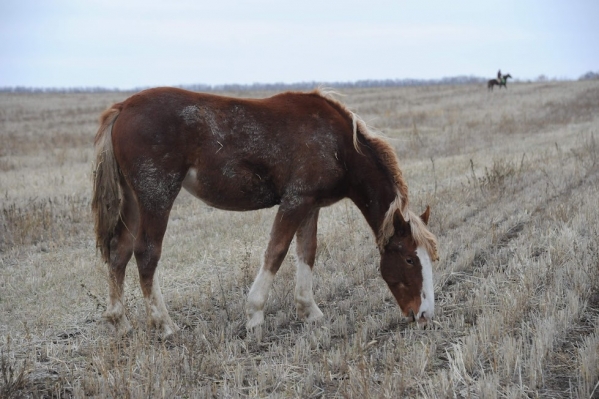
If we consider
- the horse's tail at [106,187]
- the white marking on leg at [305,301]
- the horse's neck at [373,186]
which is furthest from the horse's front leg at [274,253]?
the horse's tail at [106,187]

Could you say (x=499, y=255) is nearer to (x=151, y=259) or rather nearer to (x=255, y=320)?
(x=255, y=320)

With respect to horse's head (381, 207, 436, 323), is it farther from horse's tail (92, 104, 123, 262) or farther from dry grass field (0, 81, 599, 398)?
horse's tail (92, 104, 123, 262)

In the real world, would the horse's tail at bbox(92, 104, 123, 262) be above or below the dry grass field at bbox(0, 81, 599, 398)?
above

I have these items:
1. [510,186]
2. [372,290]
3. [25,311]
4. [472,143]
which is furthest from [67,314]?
[472,143]

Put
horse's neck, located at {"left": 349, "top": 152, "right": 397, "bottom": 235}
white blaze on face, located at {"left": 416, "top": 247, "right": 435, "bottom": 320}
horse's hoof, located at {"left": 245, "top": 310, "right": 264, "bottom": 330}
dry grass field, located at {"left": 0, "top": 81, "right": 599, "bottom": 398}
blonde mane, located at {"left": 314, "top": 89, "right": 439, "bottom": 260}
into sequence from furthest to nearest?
horse's neck, located at {"left": 349, "top": 152, "right": 397, "bottom": 235}
horse's hoof, located at {"left": 245, "top": 310, "right": 264, "bottom": 330}
blonde mane, located at {"left": 314, "top": 89, "right": 439, "bottom": 260}
white blaze on face, located at {"left": 416, "top": 247, "right": 435, "bottom": 320}
dry grass field, located at {"left": 0, "top": 81, "right": 599, "bottom": 398}

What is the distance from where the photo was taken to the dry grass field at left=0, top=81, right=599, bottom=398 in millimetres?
3971

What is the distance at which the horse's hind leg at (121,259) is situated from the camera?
538cm

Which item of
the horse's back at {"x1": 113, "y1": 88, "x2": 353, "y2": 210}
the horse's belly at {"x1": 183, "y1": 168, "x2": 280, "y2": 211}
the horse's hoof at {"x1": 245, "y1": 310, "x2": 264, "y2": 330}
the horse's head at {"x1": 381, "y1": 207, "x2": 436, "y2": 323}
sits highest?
the horse's back at {"x1": 113, "y1": 88, "x2": 353, "y2": 210}

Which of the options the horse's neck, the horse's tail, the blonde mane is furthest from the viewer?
the horse's neck

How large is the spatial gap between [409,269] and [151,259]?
247cm

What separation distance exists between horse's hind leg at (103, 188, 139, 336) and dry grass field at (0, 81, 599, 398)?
0.15m

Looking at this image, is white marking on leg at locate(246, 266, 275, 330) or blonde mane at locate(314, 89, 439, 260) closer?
blonde mane at locate(314, 89, 439, 260)

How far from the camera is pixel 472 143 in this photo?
18750mm

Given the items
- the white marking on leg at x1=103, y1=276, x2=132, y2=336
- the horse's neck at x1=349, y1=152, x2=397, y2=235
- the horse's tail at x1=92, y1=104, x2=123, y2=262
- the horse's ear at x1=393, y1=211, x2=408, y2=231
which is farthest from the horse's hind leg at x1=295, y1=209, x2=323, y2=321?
the horse's tail at x1=92, y1=104, x2=123, y2=262
